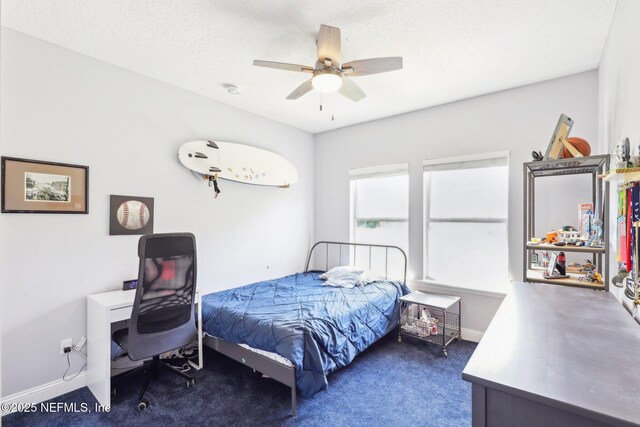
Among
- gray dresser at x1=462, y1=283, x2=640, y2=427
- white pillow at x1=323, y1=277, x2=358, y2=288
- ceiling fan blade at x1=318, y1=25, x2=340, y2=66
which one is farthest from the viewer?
white pillow at x1=323, y1=277, x2=358, y2=288

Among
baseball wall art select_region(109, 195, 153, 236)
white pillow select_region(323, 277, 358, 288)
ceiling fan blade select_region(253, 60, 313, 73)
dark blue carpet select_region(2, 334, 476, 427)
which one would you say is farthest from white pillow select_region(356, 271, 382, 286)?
ceiling fan blade select_region(253, 60, 313, 73)

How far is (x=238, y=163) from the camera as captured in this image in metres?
3.62

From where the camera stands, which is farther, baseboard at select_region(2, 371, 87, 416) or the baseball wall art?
the baseball wall art

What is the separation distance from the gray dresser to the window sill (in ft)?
6.44

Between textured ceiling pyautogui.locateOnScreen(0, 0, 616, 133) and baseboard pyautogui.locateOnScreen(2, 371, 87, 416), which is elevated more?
textured ceiling pyautogui.locateOnScreen(0, 0, 616, 133)

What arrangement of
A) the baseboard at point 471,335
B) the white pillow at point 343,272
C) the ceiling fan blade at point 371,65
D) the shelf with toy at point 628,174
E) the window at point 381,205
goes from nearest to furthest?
the shelf with toy at point 628,174 → the ceiling fan blade at point 371,65 → the baseboard at point 471,335 → the white pillow at point 343,272 → the window at point 381,205

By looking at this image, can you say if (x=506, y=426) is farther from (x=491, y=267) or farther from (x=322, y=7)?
(x=491, y=267)

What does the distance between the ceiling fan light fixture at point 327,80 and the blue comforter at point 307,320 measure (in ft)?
5.82

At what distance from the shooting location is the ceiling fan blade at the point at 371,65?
2053mm

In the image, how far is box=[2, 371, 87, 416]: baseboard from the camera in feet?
7.02

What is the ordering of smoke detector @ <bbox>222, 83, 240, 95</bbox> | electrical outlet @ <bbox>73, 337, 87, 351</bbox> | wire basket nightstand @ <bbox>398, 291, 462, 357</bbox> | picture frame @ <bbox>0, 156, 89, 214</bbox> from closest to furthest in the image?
picture frame @ <bbox>0, 156, 89, 214</bbox> → electrical outlet @ <bbox>73, 337, 87, 351</bbox> → smoke detector @ <bbox>222, 83, 240, 95</bbox> → wire basket nightstand @ <bbox>398, 291, 462, 357</bbox>

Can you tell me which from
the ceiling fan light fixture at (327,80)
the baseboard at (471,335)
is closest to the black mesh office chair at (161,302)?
the ceiling fan light fixture at (327,80)

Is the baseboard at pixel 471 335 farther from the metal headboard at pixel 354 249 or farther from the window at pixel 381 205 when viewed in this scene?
the window at pixel 381 205

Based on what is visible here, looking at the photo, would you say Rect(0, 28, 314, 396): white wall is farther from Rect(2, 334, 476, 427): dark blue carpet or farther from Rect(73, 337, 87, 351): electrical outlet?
Rect(2, 334, 476, 427): dark blue carpet
